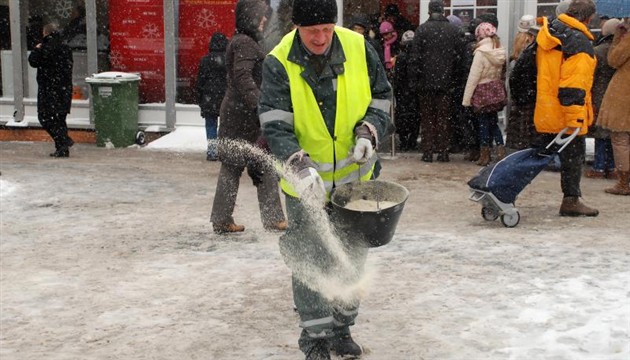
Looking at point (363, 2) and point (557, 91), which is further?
point (363, 2)

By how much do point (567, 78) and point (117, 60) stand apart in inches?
340

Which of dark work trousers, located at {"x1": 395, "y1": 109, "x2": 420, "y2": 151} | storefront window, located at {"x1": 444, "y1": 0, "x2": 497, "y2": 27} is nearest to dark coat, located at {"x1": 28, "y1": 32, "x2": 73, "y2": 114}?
dark work trousers, located at {"x1": 395, "y1": 109, "x2": 420, "y2": 151}

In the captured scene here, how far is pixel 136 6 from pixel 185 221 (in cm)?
683

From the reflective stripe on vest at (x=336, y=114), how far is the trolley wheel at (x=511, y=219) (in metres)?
3.59

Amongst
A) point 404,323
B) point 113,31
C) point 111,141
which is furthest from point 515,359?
point 113,31

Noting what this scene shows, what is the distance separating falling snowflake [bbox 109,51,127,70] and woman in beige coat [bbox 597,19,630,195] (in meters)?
7.78

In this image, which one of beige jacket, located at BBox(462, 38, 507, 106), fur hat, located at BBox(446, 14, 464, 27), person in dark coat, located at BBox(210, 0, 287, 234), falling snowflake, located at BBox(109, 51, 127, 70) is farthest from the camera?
falling snowflake, located at BBox(109, 51, 127, 70)

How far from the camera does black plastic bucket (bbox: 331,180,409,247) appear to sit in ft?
13.7

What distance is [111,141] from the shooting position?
44.9ft

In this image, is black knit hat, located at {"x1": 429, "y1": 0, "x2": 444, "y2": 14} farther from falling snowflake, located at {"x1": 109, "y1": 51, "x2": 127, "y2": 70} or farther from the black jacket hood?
falling snowflake, located at {"x1": 109, "y1": 51, "x2": 127, "y2": 70}

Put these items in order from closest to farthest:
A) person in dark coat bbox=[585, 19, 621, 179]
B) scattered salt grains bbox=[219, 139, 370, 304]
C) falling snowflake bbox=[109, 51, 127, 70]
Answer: scattered salt grains bbox=[219, 139, 370, 304]
person in dark coat bbox=[585, 19, 621, 179]
falling snowflake bbox=[109, 51, 127, 70]

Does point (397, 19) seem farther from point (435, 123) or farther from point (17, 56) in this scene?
point (17, 56)

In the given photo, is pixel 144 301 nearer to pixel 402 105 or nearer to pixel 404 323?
pixel 404 323

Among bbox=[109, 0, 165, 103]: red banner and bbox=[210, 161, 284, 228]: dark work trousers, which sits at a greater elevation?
bbox=[109, 0, 165, 103]: red banner
